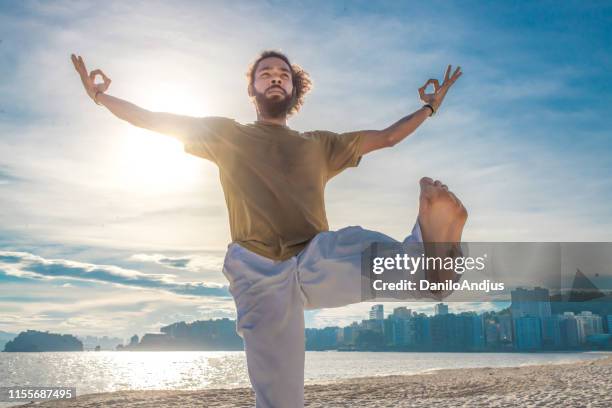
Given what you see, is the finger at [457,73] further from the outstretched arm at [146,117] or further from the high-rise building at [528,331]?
the high-rise building at [528,331]

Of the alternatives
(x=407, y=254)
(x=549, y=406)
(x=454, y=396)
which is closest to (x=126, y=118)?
(x=407, y=254)

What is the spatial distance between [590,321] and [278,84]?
461ft

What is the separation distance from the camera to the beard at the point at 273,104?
3750mm

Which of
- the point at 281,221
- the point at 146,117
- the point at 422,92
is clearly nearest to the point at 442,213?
the point at 281,221

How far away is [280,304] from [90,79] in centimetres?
207

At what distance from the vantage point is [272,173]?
3.40m

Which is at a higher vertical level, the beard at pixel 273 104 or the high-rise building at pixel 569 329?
the beard at pixel 273 104

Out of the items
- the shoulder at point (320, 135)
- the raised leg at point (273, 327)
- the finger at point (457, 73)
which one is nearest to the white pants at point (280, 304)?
the raised leg at point (273, 327)

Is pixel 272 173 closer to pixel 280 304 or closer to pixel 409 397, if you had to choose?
pixel 280 304

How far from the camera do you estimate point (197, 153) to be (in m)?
3.70

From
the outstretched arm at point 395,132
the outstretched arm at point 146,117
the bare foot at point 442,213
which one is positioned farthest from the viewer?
the outstretched arm at point 395,132

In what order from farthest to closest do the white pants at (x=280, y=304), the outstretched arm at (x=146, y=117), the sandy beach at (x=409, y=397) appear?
1. the sandy beach at (x=409, y=397)
2. the outstretched arm at (x=146, y=117)
3. the white pants at (x=280, y=304)

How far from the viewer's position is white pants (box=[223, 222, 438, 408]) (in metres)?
3.17

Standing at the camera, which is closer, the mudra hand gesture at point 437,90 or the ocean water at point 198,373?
the mudra hand gesture at point 437,90
